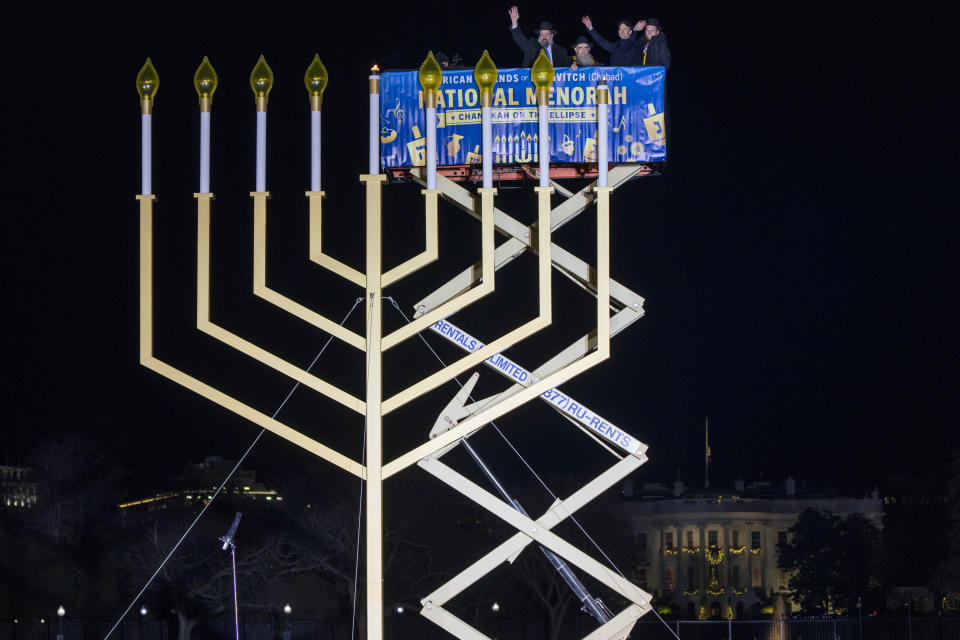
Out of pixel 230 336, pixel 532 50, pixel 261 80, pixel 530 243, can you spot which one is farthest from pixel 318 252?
pixel 532 50

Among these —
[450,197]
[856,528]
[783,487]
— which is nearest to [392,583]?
[450,197]

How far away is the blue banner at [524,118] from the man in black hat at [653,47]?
0.25m

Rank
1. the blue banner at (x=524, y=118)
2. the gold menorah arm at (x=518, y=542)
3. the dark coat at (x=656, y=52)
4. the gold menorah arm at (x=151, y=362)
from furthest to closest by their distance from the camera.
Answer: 1. the dark coat at (x=656, y=52)
2. the blue banner at (x=524, y=118)
3. the gold menorah arm at (x=518, y=542)
4. the gold menorah arm at (x=151, y=362)

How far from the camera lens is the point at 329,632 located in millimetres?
25984

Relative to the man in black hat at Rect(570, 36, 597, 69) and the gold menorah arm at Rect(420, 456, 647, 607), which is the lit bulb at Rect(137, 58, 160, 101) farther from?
the gold menorah arm at Rect(420, 456, 647, 607)

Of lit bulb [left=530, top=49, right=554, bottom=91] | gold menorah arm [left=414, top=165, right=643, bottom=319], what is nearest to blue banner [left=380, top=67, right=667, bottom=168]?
gold menorah arm [left=414, top=165, right=643, bottom=319]

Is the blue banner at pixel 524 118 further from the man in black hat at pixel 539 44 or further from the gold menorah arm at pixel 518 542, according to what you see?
the gold menorah arm at pixel 518 542

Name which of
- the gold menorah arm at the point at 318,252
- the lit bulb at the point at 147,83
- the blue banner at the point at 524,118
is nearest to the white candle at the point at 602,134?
the blue banner at the point at 524,118

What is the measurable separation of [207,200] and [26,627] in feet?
65.7

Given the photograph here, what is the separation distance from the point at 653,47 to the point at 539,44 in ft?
2.31

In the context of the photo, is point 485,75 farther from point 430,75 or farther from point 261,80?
point 261,80

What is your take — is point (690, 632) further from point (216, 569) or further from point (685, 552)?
point (685, 552)

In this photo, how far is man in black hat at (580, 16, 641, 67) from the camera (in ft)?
30.7

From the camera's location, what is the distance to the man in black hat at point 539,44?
30.6ft
